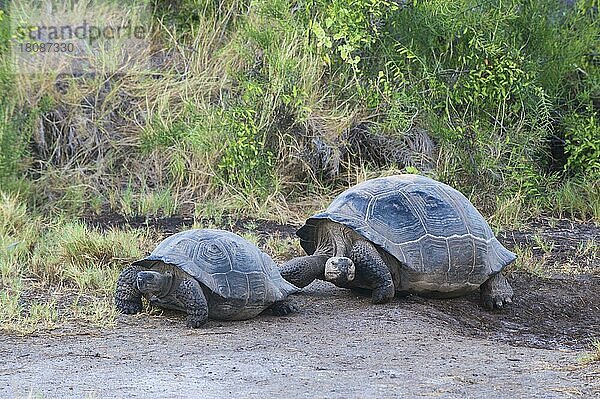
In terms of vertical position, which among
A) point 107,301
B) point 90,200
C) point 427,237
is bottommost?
point 90,200

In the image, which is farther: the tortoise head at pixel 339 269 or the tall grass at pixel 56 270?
the tortoise head at pixel 339 269

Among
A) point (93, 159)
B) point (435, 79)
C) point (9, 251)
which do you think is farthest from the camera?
point (93, 159)

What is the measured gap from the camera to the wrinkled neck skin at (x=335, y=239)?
6.84 metres

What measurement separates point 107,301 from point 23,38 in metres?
5.55

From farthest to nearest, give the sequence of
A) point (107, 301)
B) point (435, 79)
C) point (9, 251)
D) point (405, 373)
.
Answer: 1. point (435, 79)
2. point (9, 251)
3. point (107, 301)
4. point (405, 373)

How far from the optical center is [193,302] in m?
5.82

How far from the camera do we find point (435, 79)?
10086mm

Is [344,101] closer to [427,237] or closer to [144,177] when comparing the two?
[144,177]

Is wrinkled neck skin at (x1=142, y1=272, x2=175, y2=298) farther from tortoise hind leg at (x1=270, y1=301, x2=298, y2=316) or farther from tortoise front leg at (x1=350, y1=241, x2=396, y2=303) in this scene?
tortoise front leg at (x1=350, y1=241, x2=396, y2=303)

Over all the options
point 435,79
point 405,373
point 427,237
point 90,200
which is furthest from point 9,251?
point 435,79

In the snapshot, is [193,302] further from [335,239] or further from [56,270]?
[56,270]

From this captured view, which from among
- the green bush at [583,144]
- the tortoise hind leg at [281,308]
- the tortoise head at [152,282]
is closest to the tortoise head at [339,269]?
the tortoise hind leg at [281,308]

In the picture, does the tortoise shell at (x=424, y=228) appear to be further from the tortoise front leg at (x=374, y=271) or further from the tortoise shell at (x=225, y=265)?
the tortoise shell at (x=225, y=265)

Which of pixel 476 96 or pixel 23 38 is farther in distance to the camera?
pixel 23 38
